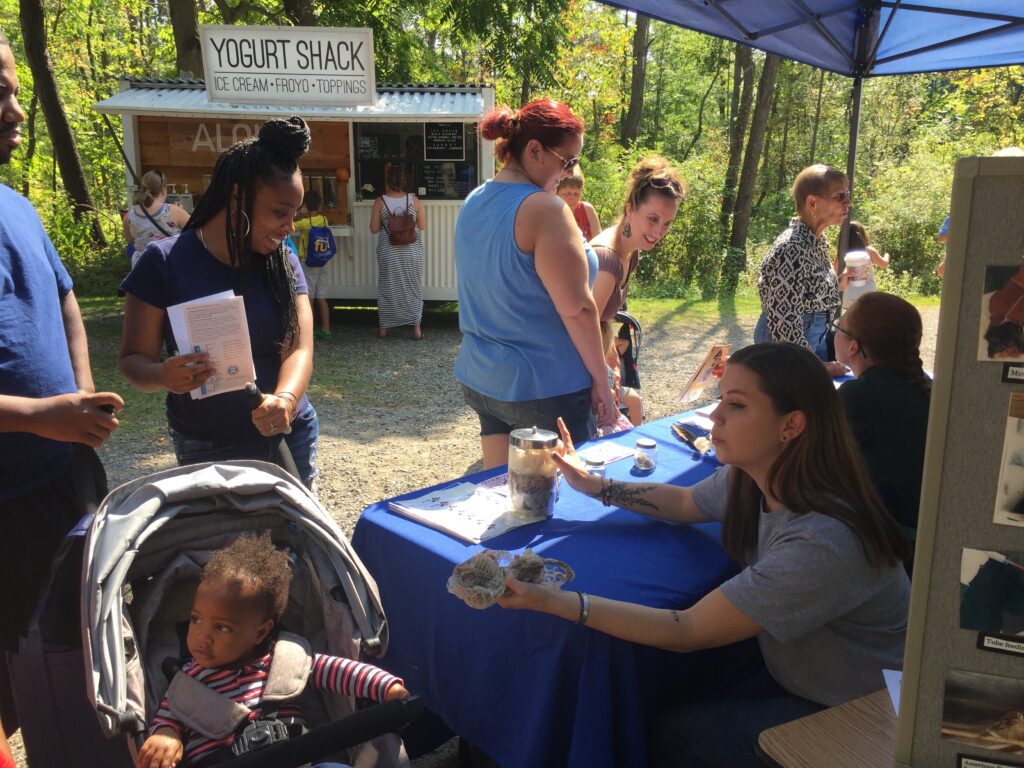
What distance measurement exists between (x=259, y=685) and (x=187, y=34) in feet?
40.4

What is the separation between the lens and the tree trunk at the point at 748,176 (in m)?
13.4

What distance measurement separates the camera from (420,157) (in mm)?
9961

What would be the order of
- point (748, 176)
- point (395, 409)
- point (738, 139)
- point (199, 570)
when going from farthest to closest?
point (738, 139) < point (748, 176) < point (395, 409) < point (199, 570)

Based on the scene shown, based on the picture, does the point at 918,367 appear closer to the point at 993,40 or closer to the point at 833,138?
the point at 993,40

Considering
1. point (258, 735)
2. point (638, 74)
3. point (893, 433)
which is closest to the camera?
point (258, 735)

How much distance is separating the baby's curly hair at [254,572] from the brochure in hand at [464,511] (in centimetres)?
45

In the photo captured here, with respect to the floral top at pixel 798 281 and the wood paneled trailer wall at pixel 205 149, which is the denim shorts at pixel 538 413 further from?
the wood paneled trailer wall at pixel 205 149

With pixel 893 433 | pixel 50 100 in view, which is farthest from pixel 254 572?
pixel 50 100

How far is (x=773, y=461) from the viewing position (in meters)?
1.95

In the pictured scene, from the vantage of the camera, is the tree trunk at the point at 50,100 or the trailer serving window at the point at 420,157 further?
the tree trunk at the point at 50,100

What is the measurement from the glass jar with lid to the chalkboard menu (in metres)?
8.16

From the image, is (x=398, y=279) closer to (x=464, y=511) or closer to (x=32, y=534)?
(x=464, y=511)

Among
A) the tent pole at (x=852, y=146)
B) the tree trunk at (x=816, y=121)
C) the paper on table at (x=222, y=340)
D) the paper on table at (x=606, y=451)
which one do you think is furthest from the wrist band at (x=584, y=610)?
the tree trunk at (x=816, y=121)

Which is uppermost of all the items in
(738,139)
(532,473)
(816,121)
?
(816,121)
